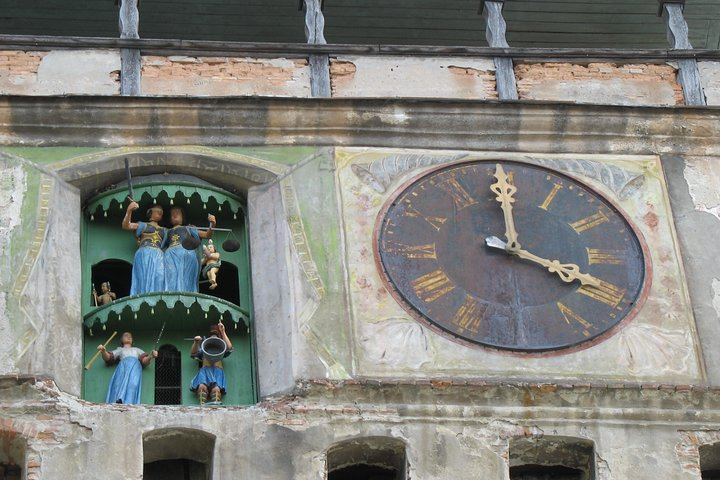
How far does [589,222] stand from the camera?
19.1 metres

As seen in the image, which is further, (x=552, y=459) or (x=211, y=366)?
(x=211, y=366)

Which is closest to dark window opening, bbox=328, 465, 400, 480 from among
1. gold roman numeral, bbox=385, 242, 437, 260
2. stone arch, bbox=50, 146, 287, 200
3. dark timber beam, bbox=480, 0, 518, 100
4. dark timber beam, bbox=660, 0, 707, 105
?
gold roman numeral, bbox=385, 242, 437, 260

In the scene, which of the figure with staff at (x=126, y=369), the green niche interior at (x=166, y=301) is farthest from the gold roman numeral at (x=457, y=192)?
the figure with staff at (x=126, y=369)

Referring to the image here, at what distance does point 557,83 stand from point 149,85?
10.8 feet

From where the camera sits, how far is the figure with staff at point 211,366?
17953mm

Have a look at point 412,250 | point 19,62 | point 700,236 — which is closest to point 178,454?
point 412,250

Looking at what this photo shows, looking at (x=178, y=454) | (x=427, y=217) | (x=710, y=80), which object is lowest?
(x=178, y=454)

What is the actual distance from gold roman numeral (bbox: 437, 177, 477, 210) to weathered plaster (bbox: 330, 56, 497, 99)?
0.95m

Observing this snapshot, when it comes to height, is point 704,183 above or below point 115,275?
above

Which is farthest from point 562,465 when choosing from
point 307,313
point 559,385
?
point 307,313

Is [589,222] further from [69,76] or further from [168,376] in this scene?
[69,76]

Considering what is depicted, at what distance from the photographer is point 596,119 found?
19.7 meters

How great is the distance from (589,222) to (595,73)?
1.73 metres

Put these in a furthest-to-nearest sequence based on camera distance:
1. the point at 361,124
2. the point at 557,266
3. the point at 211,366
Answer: the point at 361,124 → the point at 557,266 → the point at 211,366
